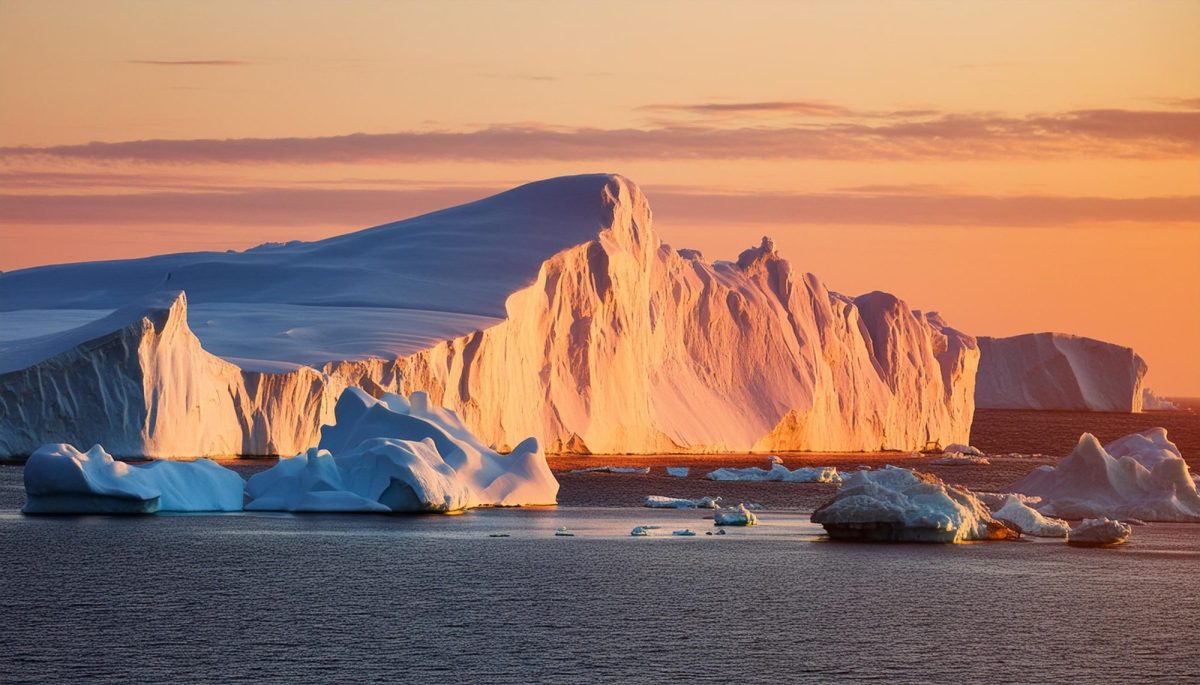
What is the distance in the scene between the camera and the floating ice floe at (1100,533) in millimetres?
34125

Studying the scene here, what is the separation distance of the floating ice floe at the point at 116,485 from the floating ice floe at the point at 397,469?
139cm

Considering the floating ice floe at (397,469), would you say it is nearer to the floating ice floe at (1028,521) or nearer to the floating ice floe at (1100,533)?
the floating ice floe at (1028,521)

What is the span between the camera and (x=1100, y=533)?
34.2 meters

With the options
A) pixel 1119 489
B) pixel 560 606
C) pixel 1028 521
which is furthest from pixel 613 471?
pixel 560 606

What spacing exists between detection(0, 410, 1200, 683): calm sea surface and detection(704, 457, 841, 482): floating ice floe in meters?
18.5

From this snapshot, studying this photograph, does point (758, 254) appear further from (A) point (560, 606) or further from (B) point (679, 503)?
(A) point (560, 606)

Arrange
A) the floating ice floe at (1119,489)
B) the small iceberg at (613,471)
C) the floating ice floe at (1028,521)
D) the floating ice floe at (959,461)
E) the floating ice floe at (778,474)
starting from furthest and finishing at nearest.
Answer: the floating ice floe at (959,461) → the small iceberg at (613,471) → the floating ice floe at (778,474) → the floating ice floe at (1119,489) → the floating ice floe at (1028,521)

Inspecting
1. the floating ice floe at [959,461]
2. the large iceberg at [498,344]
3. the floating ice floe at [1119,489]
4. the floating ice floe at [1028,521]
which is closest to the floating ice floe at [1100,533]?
the floating ice floe at [1028,521]

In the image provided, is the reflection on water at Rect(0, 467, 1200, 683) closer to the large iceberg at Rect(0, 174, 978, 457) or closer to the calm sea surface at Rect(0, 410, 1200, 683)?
the calm sea surface at Rect(0, 410, 1200, 683)

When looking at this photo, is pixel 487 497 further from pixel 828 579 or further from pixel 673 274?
pixel 673 274

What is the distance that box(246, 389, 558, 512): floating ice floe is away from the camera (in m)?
37.2

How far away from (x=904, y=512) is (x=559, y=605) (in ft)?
31.7

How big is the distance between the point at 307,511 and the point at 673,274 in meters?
35.9

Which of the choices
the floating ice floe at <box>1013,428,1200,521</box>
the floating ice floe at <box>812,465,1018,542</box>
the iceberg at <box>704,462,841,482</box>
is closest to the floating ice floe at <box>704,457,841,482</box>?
the iceberg at <box>704,462,841,482</box>
